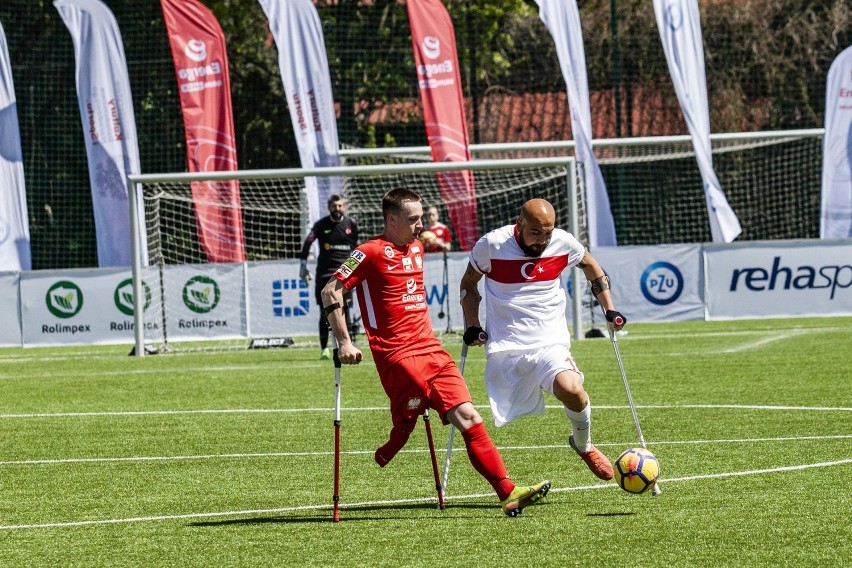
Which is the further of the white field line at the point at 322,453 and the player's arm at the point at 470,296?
the white field line at the point at 322,453

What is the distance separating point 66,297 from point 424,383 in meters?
17.4

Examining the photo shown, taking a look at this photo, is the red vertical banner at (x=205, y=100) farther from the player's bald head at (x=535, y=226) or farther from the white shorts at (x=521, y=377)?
the player's bald head at (x=535, y=226)

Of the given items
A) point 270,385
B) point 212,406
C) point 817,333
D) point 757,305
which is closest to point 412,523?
point 212,406

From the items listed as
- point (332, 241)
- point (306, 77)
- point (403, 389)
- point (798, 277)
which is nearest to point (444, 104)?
point (306, 77)

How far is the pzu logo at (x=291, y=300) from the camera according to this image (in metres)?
23.8

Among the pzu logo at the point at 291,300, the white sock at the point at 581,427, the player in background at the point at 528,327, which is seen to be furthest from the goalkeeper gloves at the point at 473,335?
the pzu logo at the point at 291,300

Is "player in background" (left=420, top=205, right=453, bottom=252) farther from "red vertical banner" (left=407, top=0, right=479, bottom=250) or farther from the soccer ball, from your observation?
the soccer ball

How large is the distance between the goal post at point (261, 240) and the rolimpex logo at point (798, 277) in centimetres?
323

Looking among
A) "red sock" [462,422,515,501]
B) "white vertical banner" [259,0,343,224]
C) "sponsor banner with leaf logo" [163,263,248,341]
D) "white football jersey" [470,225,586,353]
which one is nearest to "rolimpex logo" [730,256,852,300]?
"white vertical banner" [259,0,343,224]

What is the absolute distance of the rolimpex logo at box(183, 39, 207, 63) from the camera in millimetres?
25406

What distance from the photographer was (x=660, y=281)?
24578mm

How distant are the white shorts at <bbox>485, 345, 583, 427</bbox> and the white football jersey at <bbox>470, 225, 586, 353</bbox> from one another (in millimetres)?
64

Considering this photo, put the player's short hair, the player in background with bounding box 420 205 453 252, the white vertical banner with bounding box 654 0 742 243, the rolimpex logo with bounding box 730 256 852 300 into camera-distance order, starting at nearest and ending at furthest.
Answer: the player's short hair, the player in background with bounding box 420 205 453 252, the white vertical banner with bounding box 654 0 742 243, the rolimpex logo with bounding box 730 256 852 300

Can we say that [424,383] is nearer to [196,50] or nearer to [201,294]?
[201,294]
